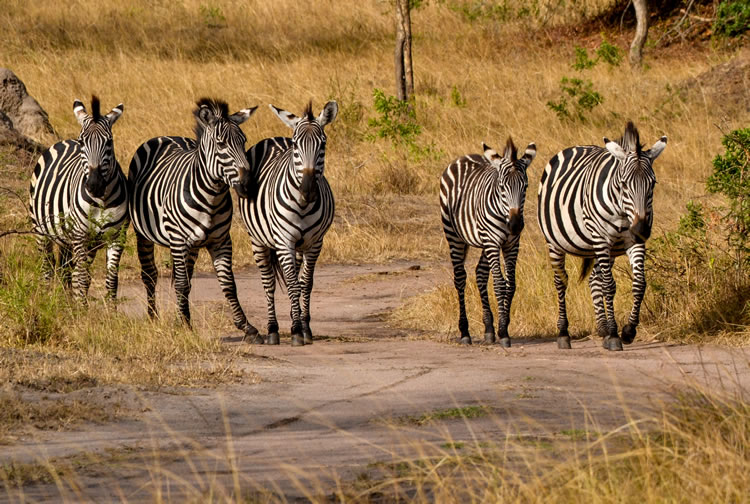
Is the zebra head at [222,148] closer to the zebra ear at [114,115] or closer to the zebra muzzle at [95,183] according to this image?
the zebra ear at [114,115]

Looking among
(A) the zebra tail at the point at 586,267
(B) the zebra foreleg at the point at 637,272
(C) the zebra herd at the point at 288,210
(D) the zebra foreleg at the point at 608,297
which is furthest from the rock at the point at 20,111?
(B) the zebra foreleg at the point at 637,272

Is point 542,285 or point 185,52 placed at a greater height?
point 185,52

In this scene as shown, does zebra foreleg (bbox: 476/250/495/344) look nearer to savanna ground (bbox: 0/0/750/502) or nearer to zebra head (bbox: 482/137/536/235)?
savanna ground (bbox: 0/0/750/502)

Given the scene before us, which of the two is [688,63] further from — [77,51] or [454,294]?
[454,294]

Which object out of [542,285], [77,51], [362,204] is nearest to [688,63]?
[362,204]

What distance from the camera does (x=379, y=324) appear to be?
38.6 feet

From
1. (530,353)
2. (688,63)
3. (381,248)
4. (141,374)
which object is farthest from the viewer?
(688,63)

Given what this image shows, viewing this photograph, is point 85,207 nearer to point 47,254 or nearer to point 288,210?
point 47,254

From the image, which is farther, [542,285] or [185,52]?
[185,52]

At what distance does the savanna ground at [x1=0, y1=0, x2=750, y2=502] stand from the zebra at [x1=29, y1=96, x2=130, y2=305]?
1.11 ft

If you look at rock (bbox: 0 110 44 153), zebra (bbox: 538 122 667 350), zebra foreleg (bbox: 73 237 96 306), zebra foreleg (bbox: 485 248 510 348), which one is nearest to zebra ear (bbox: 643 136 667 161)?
zebra (bbox: 538 122 667 350)

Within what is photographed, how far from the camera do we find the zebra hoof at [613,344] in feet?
31.7

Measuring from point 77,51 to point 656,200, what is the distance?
13.9 m

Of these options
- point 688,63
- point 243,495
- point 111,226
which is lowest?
point 243,495
